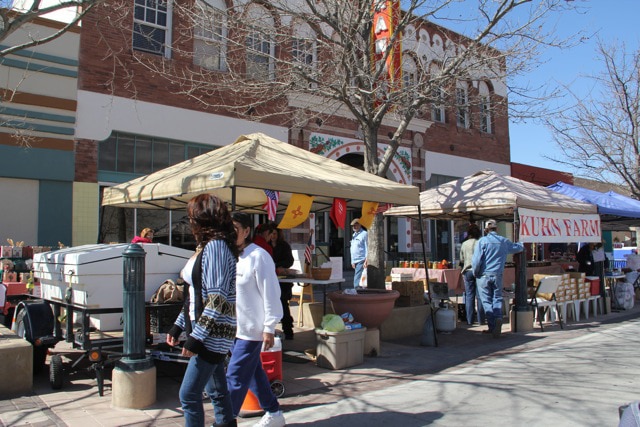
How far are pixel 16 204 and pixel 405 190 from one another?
8.20 m

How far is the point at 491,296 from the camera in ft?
29.5

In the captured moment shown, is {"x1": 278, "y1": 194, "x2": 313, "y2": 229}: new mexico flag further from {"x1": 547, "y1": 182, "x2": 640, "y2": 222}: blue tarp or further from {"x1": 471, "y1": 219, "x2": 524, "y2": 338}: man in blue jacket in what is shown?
{"x1": 547, "y1": 182, "x2": 640, "y2": 222}: blue tarp

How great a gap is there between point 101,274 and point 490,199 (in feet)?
22.2

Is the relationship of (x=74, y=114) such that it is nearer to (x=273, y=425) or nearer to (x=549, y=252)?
(x=273, y=425)

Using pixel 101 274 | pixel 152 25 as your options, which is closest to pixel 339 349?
pixel 101 274

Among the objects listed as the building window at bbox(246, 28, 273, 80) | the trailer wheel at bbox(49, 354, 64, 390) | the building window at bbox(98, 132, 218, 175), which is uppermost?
the building window at bbox(246, 28, 273, 80)

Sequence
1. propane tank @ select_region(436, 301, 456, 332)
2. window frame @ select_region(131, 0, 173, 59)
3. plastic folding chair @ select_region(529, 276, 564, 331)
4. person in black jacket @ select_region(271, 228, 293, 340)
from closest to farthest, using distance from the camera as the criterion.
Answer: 1. person in black jacket @ select_region(271, 228, 293, 340)
2. propane tank @ select_region(436, 301, 456, 332)
3. plastic folding chair @ select_region(529, 276, 564, 331)
4. window frame @ select_region(131, 0, 173, 59)

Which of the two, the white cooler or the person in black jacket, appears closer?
the white cooler

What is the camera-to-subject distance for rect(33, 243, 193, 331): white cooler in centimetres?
555

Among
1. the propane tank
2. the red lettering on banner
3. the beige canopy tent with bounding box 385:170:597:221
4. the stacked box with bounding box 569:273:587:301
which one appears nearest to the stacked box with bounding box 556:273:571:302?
the stacked box with bounding box 569:273:587:301

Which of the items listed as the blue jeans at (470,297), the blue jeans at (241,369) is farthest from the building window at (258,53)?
the blue jeans at (241,369)

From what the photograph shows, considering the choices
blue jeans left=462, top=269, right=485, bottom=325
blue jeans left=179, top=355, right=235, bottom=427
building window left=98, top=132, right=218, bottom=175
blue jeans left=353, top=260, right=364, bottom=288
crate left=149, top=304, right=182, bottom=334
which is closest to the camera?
blue jeans left=179, top=355, right=235, bottom=427

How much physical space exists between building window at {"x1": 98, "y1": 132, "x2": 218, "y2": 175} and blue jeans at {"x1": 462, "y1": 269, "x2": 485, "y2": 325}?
748cm

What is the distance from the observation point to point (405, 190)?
7711 millimetres
